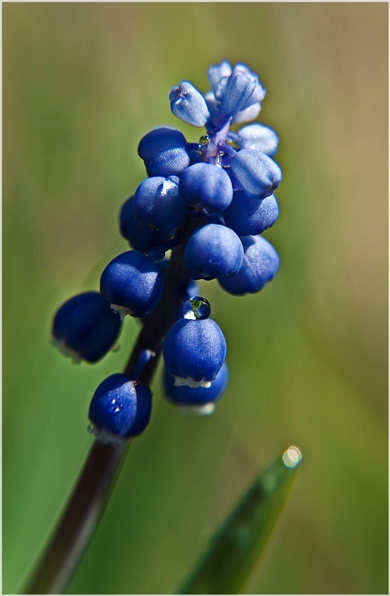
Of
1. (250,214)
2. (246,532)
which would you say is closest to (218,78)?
(250,214)

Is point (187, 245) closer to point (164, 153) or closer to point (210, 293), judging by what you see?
point (164, 153)

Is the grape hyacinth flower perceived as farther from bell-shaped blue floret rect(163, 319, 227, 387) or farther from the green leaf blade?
the green leaf blade

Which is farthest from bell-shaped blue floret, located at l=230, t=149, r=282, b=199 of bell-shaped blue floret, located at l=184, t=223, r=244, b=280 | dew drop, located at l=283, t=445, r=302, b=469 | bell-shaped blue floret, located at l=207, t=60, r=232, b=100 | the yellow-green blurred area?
the yellow-green blurred area

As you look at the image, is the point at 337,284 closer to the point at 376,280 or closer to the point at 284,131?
the point at 376,280

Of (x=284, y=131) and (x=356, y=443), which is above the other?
(x=284, y=131)

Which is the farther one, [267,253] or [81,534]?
[81,534]

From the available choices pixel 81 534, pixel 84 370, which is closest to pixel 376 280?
pixel 84 370
